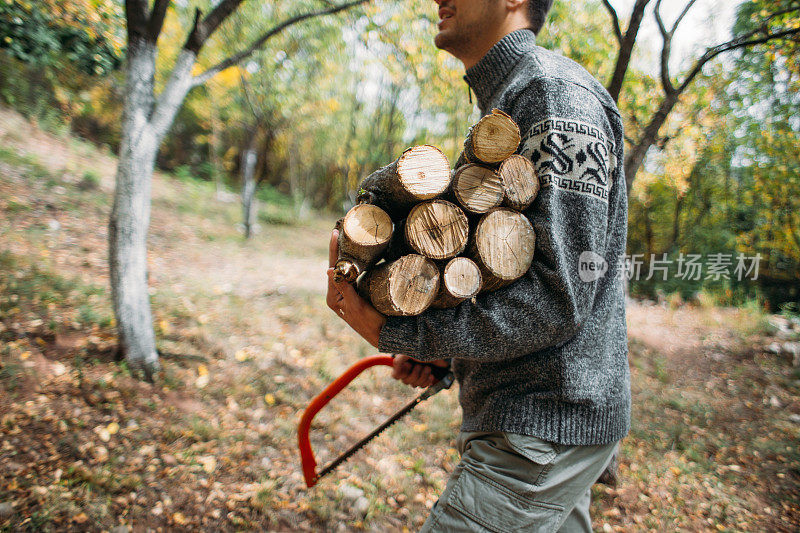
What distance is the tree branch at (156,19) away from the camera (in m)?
3.03

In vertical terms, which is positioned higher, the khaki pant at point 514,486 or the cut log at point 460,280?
the cut log at point 460,280

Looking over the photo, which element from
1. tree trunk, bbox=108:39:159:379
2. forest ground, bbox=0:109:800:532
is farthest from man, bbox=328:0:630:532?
tree trunk, bbox=108:39:159:379

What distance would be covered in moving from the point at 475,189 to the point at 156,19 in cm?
319

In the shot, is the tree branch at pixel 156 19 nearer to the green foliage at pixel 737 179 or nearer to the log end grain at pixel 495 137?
the log end grain at pixel 495 137

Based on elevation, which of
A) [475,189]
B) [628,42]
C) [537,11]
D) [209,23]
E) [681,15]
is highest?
[681,15]

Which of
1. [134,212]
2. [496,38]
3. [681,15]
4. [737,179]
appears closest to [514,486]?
[496,38]

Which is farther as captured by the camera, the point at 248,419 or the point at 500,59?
the point at 248,419

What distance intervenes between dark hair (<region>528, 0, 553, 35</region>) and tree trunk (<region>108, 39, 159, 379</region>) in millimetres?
2979

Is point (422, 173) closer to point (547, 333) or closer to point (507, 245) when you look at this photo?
point (507, 245)

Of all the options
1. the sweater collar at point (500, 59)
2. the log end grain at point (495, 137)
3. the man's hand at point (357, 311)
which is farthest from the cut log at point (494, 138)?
the man's hand at point (357, 311)

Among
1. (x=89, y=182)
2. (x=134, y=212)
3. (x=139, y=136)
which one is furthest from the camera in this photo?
(x=89, y=182)

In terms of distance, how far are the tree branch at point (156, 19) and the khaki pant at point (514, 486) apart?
357cm

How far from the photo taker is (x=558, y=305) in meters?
1.06

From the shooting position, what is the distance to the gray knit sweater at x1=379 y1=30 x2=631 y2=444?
1074mm
